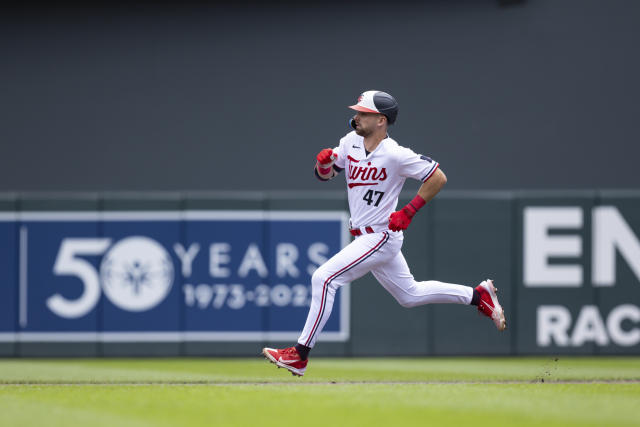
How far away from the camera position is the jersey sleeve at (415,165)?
21.7ft

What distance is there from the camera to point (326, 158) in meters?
6.81

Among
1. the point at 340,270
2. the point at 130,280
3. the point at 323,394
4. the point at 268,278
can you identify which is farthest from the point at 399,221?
the point at 130,280

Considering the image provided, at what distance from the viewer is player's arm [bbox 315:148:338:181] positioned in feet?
22.3

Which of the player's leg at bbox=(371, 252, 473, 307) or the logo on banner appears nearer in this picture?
the player's leg at bbox=(371, 252, 473, 307)

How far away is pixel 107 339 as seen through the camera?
9391 millimetres

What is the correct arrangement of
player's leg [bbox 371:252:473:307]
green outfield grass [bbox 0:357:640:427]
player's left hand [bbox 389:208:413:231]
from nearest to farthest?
1. green outfield grass [bbox 0:357:640:427]
2. player's left hand [bbox 389:208:413:231]
3. player's leg [bbox 371:252:473:307]

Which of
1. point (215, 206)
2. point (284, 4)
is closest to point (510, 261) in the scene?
point (215, 206)

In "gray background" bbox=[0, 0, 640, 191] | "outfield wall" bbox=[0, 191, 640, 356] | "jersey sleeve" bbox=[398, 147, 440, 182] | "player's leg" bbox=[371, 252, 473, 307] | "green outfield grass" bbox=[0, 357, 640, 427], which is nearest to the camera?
"green outfield grass" bbox=[0, 357, 640, 427]

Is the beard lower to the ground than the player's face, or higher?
lower

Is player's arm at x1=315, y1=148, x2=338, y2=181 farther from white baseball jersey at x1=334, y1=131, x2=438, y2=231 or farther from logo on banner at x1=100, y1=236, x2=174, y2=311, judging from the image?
logo on banner at x1=100, y1=236, x2=174, y2=311

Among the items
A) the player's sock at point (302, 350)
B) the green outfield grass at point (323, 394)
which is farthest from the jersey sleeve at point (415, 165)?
the green outfield grass at point (323, 394)

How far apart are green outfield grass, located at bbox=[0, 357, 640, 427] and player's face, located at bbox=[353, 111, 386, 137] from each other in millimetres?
1774

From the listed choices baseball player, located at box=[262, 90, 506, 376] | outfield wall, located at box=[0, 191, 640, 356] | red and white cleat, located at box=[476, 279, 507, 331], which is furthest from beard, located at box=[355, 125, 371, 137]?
outfield wall, located at box=[0, 191, 640, 356]

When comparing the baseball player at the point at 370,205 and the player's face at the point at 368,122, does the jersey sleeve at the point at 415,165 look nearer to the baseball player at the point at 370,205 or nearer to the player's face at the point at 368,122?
the baseball player at the point at 370,205
